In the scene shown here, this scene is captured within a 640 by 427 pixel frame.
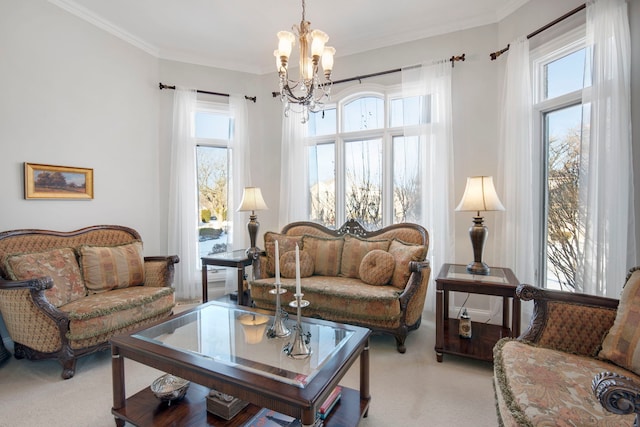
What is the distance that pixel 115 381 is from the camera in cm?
175

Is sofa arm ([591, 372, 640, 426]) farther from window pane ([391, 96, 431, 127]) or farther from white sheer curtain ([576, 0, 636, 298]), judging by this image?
window pane ([391, 96, 431, 127])

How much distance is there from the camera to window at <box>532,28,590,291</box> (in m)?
2.66

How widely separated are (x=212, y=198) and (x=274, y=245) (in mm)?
1443

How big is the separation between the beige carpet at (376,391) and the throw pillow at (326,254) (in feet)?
3.20

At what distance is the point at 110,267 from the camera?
301 centimetres

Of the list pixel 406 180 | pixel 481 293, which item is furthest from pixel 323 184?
pixel 481 293

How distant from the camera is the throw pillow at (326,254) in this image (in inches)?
137

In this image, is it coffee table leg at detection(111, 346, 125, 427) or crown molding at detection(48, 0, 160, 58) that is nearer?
coffee table leg at detection(111, 346, 125, 427)

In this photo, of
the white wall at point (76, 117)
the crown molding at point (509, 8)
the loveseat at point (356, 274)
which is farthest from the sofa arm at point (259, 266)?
the crown molding at point (509, 8)

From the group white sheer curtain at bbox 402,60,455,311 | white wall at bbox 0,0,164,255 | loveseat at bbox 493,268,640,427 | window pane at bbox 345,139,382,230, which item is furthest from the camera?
window pane at bbox 345,139,382,230

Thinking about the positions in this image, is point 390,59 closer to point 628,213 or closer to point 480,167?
point 480,167

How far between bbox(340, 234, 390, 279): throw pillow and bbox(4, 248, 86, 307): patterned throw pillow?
8.15ft

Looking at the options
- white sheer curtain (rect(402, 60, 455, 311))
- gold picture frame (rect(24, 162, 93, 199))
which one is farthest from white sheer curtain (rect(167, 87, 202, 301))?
white sheer curtain (rect(402, 60, 455, 311))

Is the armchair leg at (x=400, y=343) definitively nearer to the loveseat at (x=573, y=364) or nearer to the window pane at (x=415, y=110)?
the loveseat at (x=573, y=364)
